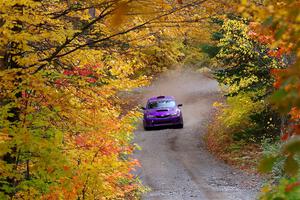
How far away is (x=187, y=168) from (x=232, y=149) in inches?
100

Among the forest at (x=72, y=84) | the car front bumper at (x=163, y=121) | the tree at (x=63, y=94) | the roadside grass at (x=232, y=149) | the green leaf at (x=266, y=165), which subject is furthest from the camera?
the car front bumper at (x=163, y=121)

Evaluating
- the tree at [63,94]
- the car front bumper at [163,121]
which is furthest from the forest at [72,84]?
the car front bumper at [163,121]

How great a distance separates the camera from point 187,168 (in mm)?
16719

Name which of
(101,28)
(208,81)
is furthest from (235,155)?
(208,81)

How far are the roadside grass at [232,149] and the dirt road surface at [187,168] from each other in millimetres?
359

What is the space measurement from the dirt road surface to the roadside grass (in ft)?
1.18

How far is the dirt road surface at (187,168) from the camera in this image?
13508 mm

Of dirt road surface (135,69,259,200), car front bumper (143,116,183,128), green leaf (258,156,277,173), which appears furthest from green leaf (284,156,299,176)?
car front bumper (143,116,183,128)

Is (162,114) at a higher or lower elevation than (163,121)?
higher

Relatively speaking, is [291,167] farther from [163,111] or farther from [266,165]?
[163,111]

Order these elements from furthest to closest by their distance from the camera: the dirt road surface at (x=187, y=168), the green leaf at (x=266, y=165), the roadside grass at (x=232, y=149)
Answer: the roadside grass at (x=232, y=149) < the dirt road surface at (x=187, y=168) < the green leaf at (x=266, y=165)

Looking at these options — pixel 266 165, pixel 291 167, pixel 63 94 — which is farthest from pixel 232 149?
pixel 291 167

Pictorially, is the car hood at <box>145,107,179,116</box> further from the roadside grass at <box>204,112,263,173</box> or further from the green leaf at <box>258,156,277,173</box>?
the green leaf at <box>258,156,277,173</box>

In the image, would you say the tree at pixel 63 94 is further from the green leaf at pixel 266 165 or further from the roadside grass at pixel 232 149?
the roadside grass at pixel 232 149
